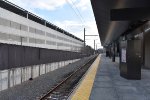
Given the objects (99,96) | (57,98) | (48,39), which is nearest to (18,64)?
(57,98)

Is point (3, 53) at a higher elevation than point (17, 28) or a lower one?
lower

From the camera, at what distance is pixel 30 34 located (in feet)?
251

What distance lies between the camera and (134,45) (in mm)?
17797

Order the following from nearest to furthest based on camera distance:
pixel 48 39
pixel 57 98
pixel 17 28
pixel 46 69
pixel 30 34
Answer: pixel 57 98 → pixel 46 69 → pixel 17 28 → pixel 30 34 → pixel 48 39

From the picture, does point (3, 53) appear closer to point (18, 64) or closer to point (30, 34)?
point (18, 64)

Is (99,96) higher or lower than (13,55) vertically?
lower

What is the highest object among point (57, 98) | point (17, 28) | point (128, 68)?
point (17, 28)

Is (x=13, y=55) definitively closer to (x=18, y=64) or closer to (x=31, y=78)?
(x=18, y=64)

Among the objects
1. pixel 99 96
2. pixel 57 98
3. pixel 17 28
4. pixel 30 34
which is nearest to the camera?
pixel 99 96

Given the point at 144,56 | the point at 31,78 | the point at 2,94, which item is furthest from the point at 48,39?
the point at 2,94

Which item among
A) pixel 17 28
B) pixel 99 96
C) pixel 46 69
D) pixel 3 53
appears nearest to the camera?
pixel 99 96

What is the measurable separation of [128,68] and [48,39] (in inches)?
3096

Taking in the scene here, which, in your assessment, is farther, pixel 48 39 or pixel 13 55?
pixel 48 39

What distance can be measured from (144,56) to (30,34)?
49.1 metres
